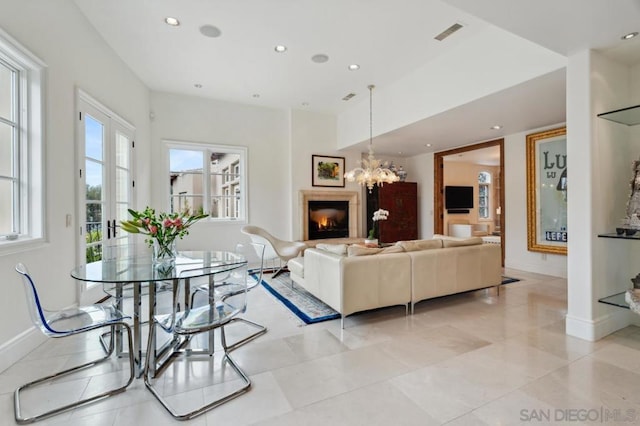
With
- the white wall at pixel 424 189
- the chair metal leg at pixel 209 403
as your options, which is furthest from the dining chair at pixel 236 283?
the white wall at pixel 424 189

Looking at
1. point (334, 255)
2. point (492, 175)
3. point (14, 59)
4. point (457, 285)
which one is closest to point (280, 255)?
point (334, 255)

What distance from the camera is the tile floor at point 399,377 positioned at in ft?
5.57

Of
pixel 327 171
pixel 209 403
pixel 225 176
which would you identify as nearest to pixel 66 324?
pixel 209 403

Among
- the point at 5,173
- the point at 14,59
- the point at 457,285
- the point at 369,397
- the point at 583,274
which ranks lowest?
the point at 369,397

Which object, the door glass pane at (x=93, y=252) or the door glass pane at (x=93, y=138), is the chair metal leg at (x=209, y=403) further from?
the door glass pane at (x=93, y=138)

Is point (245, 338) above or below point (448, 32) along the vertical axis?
below

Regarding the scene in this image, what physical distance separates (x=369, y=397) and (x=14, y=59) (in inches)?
145

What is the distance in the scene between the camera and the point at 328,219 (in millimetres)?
6688

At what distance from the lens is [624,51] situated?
8.61 ft

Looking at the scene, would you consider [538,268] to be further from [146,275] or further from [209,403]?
[146,275]

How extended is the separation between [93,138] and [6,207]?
5.09ft

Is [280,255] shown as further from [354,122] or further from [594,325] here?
[594,325]

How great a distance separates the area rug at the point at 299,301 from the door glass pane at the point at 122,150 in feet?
9.22

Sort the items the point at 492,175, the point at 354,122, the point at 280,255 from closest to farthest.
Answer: the point at 280,255 → the point at 354,122 → the point at 492,175
